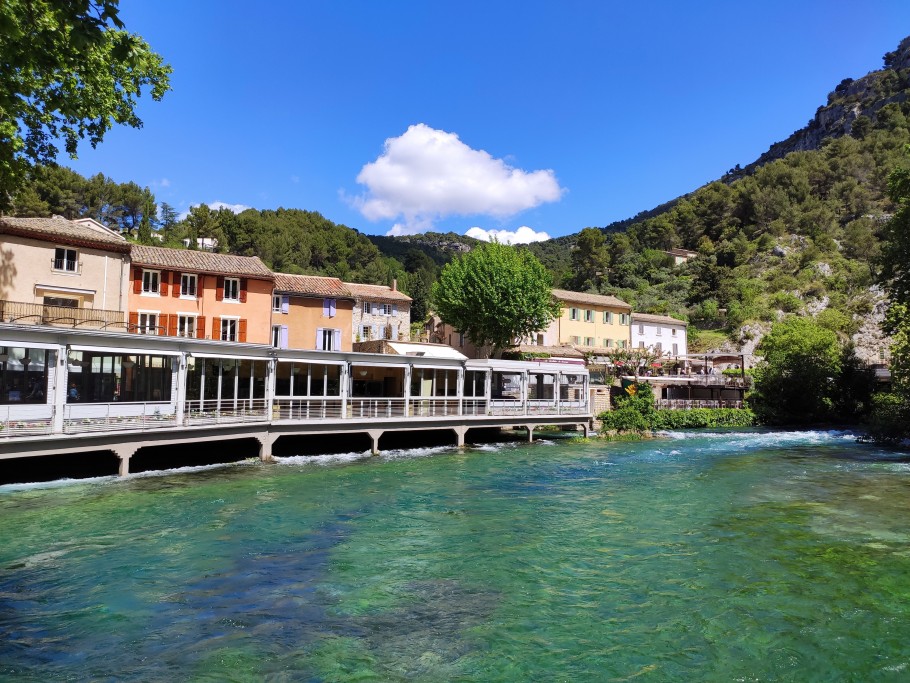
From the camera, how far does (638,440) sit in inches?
1460

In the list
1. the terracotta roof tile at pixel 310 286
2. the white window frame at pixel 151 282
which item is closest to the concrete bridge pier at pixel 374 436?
the terracotta roof tile at pixel 310 286

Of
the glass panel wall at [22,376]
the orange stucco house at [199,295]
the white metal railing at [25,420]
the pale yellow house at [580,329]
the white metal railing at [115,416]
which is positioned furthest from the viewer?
the pale yellow house at [580,329]

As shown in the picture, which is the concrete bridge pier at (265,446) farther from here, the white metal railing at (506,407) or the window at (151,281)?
the window at (151,281)

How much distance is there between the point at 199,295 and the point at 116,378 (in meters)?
8.13

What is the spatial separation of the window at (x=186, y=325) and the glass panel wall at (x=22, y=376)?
8416 millimetres

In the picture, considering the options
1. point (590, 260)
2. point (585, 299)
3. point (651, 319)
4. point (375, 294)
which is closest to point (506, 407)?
point (375, 294)

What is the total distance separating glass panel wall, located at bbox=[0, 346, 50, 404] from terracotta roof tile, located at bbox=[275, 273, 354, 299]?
52.5ft

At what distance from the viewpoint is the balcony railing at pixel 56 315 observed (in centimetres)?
2609

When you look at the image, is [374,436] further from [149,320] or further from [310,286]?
[310,286]

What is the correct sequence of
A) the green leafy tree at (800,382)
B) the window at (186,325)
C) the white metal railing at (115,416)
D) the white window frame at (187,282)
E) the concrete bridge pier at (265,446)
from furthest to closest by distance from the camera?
1. the green leafy tree at (800,382)
2. the white window frame at (187,282)
3. the window at (186,325)
4. the concrete bridge pier at (265,446)
5. the white metal railing at (115,416)

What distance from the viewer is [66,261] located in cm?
2891

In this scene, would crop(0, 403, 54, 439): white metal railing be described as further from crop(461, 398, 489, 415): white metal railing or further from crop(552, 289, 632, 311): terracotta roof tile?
crop(552, 289, 632, 311): terracotta roof tile

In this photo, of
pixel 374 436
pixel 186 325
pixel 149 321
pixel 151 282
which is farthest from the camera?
pixel 186 325

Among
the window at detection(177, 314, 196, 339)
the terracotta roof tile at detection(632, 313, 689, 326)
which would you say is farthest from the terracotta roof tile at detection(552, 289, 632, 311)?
the window at detection(177, 314, 196, 339)
